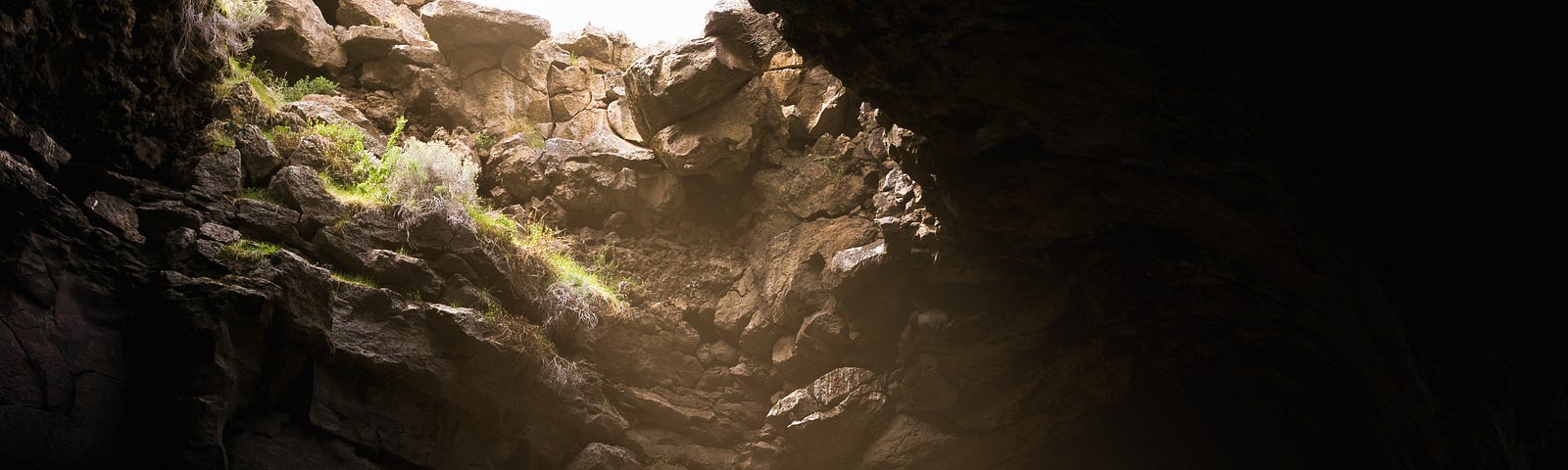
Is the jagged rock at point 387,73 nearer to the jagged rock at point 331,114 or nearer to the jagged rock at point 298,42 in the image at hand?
the jagged rock at point 298,42

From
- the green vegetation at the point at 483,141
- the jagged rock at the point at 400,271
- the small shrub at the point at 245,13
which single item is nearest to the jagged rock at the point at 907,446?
the jagged rock at the point at 400,271

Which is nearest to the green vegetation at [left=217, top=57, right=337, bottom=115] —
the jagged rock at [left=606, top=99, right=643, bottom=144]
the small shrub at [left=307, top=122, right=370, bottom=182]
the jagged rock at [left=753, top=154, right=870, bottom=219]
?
the small shrub at [left=307, top=122, right=370, bottom=182]

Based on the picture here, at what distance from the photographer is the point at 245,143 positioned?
8898mm

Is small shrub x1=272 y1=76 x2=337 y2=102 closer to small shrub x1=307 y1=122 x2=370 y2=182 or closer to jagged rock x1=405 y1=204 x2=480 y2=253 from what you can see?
small shrub x1=307 y1=122 x2=370 y2=182

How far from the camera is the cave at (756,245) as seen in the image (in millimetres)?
6133

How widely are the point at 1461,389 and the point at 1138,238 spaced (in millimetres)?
3095

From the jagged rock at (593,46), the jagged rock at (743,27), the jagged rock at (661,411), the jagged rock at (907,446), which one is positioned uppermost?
the jagged rock at (593,46)

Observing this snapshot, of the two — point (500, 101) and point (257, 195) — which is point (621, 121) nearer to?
point (500, 101)

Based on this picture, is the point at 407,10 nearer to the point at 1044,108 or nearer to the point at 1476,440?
the point at 1044,108

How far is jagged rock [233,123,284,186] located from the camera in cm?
881

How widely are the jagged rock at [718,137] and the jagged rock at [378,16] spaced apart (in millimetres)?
4607

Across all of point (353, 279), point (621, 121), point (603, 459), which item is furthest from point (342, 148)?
point (603, 459)

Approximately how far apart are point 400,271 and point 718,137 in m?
4.26

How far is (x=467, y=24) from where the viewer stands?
12898mm
